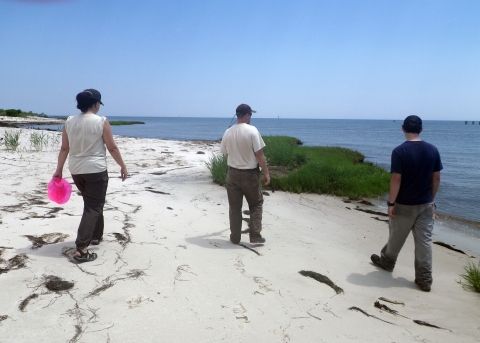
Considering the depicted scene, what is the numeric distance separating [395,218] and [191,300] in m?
2.30

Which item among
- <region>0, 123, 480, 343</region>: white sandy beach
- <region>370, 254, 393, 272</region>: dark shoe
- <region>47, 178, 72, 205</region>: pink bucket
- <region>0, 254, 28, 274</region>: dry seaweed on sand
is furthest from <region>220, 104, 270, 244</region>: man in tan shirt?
<region>0, 254, 28, 274</region>: dry seaweed on sand

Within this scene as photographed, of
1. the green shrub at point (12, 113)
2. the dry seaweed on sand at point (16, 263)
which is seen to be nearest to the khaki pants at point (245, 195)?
the dry seaweed on sand at point (16, 263)

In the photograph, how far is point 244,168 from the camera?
15.8ft

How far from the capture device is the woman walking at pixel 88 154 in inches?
156

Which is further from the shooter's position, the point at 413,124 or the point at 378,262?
the point at 378,262

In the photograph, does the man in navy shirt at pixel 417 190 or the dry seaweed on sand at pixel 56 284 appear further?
the man in navy shirt at pixel 417 190

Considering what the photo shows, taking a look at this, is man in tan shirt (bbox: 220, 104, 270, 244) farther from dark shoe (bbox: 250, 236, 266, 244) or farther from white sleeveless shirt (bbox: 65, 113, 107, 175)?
white sleeveless shirt (bbox: 65, 113, 107, 175)

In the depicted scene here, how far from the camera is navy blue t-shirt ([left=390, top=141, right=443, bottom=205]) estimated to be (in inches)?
157

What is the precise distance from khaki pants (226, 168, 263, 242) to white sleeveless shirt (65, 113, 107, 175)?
1568 mm

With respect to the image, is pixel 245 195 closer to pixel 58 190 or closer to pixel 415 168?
pixel 415 168

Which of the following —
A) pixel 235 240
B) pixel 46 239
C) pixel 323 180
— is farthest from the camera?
pixel 323 180

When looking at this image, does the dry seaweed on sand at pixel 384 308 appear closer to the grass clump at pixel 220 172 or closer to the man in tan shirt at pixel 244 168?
the man in tan shirt at pixel 244 168

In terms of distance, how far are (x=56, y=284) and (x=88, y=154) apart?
1258 mm

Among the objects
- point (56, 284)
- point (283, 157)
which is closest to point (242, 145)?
point (56, 284)
